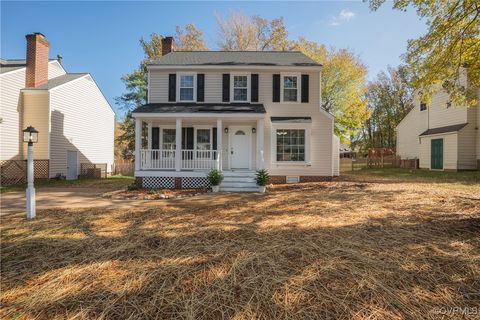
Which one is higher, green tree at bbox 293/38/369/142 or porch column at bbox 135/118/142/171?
green tree at bbox 293/38/369/142

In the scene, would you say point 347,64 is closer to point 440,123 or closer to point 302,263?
point 440,123

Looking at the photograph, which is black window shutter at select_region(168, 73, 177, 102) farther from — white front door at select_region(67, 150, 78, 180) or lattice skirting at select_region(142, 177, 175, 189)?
white front door at select_region(67, 150, 78, 180)

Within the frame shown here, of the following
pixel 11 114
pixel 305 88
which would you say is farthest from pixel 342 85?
pixel 11 114

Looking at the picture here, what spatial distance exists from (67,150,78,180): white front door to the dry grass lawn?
13.7 m

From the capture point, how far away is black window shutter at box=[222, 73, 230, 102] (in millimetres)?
12500

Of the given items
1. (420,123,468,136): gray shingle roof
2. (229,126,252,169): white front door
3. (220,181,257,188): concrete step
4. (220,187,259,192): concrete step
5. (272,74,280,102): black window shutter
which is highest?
(272,74,280,102): black window shutter

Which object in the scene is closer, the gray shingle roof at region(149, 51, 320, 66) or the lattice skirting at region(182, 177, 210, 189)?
the lattice skirting at region(182, 177, 210, 189)

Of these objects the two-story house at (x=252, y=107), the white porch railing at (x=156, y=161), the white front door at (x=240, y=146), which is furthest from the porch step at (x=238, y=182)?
the white porch railing at (x=156, y=161)

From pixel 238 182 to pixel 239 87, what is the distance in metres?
5.18

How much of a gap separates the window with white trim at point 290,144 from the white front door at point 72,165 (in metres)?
14.2

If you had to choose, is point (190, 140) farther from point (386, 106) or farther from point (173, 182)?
point (386, 106)

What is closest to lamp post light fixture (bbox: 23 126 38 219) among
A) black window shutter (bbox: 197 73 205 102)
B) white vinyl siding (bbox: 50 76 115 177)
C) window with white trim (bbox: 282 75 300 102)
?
black window shutter (bbox: 197 73 205 102)

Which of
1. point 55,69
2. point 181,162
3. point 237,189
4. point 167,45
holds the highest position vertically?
point 167,45

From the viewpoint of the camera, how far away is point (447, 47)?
24.2 ft
